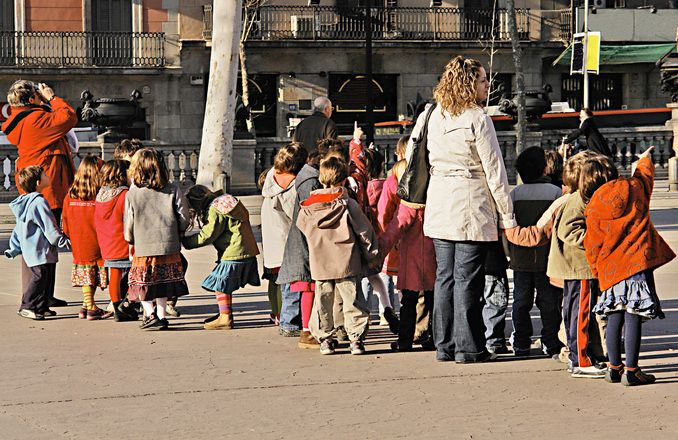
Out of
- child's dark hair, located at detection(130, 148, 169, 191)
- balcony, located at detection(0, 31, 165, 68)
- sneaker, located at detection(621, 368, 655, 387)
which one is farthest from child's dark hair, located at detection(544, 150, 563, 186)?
balcony, located at detection(0, 31, 165, 68)

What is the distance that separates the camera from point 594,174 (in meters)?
8.51

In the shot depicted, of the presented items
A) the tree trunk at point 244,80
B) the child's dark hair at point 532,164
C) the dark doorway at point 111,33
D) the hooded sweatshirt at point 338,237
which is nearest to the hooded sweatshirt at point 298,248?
the hooded sweatshirt at point 338,237

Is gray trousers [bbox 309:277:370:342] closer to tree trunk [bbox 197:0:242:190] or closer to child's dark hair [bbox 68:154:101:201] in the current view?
child's dark hair [bbox 68:154:101:201]

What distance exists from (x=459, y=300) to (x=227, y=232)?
250 cm

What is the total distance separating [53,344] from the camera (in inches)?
397

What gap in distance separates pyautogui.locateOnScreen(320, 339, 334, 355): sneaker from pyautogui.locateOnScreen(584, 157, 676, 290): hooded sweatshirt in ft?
6.93

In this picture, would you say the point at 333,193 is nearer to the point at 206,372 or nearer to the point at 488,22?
the point at 206,372

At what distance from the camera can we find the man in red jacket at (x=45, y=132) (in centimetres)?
1220

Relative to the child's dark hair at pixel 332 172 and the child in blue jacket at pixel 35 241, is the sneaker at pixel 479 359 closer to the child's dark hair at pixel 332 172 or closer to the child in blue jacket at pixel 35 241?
the child's dark hair at pixel 332 172

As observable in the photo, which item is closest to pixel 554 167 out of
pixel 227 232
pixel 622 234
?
pixel 622 234

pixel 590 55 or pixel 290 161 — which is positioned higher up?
pixel 590 55

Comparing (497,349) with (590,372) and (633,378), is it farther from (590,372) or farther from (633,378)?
(633,378)

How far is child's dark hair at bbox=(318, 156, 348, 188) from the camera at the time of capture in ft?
31.2

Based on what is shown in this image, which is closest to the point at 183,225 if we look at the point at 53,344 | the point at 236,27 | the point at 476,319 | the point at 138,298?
the point at 138,298
